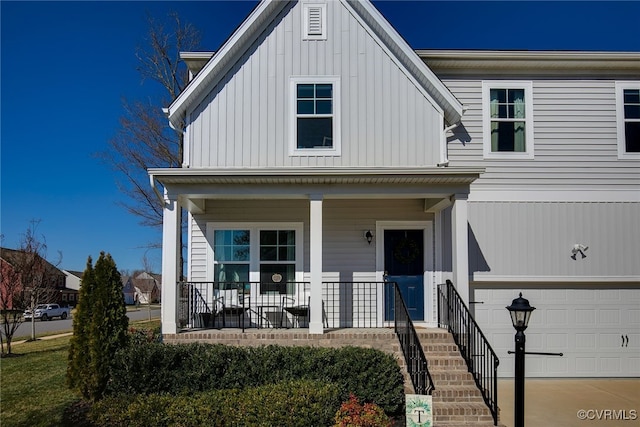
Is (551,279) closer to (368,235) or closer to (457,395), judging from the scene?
(368,235)

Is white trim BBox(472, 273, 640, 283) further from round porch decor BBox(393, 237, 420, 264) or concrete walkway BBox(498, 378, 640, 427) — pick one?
concrete walkway BBox(498, 378, 640, 427)

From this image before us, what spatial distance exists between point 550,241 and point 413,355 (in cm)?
490

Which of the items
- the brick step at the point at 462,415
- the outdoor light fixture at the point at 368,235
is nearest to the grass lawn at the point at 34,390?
the brick step at the point at 462,415

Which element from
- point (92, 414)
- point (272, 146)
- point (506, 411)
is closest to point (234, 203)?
point (272, 146)

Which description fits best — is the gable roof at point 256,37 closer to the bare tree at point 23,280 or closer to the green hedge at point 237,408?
the green hedge at point 237,408

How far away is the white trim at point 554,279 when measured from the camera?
1088 centimetres

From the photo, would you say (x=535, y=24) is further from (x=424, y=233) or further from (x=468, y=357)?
(x=468, y=357)

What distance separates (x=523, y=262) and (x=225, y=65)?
25.1ft

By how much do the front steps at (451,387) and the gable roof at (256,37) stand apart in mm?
4713

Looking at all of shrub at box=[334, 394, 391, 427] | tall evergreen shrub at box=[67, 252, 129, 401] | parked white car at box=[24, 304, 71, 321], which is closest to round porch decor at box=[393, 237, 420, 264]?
shrub at box=[334, 394, 391, 427]

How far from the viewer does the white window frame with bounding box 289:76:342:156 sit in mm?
10344

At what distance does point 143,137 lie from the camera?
21.4 metres

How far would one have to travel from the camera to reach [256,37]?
10.5 m

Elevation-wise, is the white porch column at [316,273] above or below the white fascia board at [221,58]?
below
